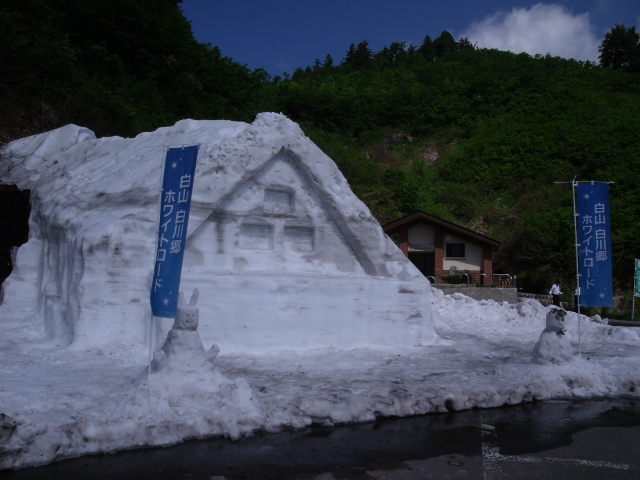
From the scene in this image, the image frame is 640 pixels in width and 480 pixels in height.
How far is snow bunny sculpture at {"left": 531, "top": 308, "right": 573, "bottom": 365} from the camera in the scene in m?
8.19

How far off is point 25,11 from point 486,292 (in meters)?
19.7

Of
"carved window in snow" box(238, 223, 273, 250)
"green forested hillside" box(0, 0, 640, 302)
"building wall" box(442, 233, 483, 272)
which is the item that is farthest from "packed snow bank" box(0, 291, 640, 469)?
"building wall" box(442, 233, 483, 272)

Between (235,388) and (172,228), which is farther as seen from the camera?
(172,228)

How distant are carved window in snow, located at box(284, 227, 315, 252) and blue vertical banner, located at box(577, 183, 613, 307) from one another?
446 cm

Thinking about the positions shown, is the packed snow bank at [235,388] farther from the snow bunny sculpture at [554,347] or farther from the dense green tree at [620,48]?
the dense green tree at [620,48]

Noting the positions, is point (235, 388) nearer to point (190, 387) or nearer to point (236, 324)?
point (190, 387)

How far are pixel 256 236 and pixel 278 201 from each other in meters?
0.74

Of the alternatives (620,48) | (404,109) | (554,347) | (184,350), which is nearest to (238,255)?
(184,350)

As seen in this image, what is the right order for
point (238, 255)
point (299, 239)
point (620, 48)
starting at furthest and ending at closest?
point (620, 48) → point (299, 239) → point (238, 255)

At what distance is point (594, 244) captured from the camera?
8992mm

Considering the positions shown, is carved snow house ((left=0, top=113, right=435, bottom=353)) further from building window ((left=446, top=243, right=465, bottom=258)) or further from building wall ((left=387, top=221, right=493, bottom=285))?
building window ((left=446, top=243, right=465, bottom=258))

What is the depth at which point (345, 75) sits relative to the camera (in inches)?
2151

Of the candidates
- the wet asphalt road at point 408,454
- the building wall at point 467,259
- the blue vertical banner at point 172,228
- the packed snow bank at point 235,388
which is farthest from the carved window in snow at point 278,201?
the building wall at point 467,259

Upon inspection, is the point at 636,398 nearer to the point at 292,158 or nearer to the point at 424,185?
the point at 292,158
